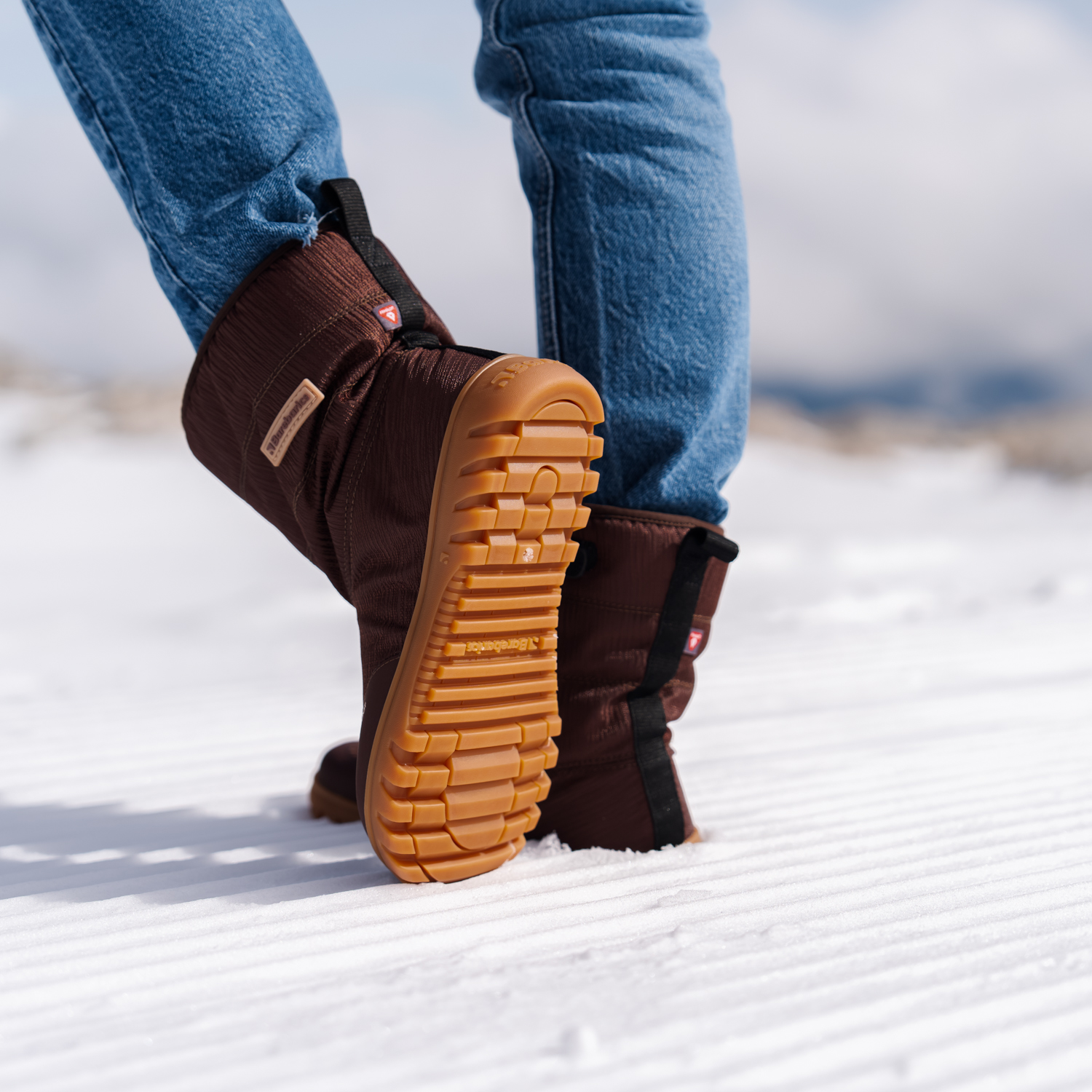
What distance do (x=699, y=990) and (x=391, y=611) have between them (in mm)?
357

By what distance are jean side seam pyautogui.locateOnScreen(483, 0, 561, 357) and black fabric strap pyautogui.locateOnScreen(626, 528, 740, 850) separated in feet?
0.69

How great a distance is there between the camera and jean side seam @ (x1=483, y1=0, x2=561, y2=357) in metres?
0.87

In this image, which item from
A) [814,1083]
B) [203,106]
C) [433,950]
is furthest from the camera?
[203,106]

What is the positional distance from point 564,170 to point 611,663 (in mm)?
423

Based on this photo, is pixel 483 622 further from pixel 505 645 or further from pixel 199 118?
pixel 199 118

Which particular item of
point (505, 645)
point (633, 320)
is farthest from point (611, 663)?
point (633, 320)

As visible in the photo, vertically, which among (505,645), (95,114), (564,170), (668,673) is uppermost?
(95,114)

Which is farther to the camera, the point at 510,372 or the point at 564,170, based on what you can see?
the point at 564,170

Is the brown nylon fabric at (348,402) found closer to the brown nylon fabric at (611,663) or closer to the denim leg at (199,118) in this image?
the denim leg at (199,118)

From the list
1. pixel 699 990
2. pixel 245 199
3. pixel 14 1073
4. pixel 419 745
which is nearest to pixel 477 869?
pixel 419 745

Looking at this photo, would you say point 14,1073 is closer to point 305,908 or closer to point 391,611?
point 305,908

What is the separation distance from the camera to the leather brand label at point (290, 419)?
2.62 feet

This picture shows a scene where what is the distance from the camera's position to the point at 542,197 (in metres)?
0.88

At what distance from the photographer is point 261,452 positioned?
85 centimetres
